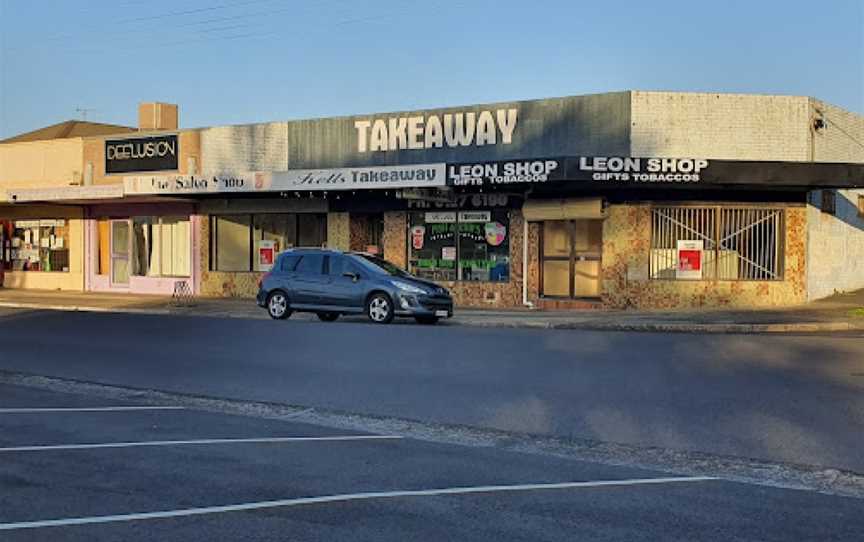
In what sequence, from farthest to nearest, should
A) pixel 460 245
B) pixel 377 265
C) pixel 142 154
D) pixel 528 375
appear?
pixel 142 154, pixel 460 245, pixel 377 265, pixel 528 375

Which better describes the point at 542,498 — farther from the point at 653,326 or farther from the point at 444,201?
the point at 444,201

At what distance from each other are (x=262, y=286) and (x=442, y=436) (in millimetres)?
13817

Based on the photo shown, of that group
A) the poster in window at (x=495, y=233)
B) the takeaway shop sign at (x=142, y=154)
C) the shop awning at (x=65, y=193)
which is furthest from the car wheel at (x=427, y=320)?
the shop awning at (x=65, y=193)

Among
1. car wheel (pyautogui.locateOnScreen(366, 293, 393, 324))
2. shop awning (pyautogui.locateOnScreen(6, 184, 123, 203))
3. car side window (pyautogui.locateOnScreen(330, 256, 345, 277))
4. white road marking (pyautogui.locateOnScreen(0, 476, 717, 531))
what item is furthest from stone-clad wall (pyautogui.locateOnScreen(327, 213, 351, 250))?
white road marking (pyautogui.locateOnScreen(0, 476, 717, 531))

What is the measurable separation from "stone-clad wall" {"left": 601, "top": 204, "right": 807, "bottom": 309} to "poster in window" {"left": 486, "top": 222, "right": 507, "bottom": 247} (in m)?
2.99

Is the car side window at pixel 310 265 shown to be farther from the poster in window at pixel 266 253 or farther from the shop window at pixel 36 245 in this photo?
the shop window at pixel 36 245

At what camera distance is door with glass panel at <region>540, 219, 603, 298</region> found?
25.0 metres

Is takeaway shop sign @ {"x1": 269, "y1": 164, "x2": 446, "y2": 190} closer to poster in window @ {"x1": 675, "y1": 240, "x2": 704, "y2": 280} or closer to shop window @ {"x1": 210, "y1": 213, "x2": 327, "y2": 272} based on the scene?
shop window @ {"x1": 210, "y1": 213, "x2": 327, "y2": 272}

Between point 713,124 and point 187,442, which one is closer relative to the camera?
point 187,442

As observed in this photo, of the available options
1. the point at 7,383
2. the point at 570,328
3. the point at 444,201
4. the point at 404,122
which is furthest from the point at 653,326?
the point at 7,383

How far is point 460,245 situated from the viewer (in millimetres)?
26578

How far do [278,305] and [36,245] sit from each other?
63.1ft

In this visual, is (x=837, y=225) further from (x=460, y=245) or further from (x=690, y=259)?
(x=460, y=245)

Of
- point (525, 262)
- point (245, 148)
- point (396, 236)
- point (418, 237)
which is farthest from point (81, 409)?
point (245, 148)
